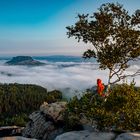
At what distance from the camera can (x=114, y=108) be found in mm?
35375

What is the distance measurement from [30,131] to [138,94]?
756 inches

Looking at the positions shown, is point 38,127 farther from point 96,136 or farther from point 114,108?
point 96,136

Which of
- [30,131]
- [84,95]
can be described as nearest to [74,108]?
[84,95]

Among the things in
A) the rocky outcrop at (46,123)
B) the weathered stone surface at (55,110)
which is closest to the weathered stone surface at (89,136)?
the rocky outcrop at (46,123)

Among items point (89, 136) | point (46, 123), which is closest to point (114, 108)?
point (89, 136)

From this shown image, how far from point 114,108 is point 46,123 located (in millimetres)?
14126

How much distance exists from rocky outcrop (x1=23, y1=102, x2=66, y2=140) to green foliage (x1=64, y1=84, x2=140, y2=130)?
811 centimetres

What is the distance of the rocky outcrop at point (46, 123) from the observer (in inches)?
1789

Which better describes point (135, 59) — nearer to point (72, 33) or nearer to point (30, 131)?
point (72, 33)

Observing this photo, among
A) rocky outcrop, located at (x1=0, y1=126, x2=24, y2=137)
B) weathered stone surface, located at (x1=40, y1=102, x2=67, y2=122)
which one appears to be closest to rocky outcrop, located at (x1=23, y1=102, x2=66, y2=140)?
weathered stone surface, located at (x1=40, y1=102, x2=67, y2=122)

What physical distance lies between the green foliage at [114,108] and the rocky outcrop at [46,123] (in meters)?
8.11

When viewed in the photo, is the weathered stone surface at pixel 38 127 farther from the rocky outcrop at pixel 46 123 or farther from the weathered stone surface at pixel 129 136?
the weathered stone surface at pixel 129 136

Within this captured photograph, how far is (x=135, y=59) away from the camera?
4100 centimetres

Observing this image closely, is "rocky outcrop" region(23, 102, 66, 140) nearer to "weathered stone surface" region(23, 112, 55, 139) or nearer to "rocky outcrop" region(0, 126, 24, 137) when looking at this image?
"weathered stone surface" region(23, 112, 55, 139)
